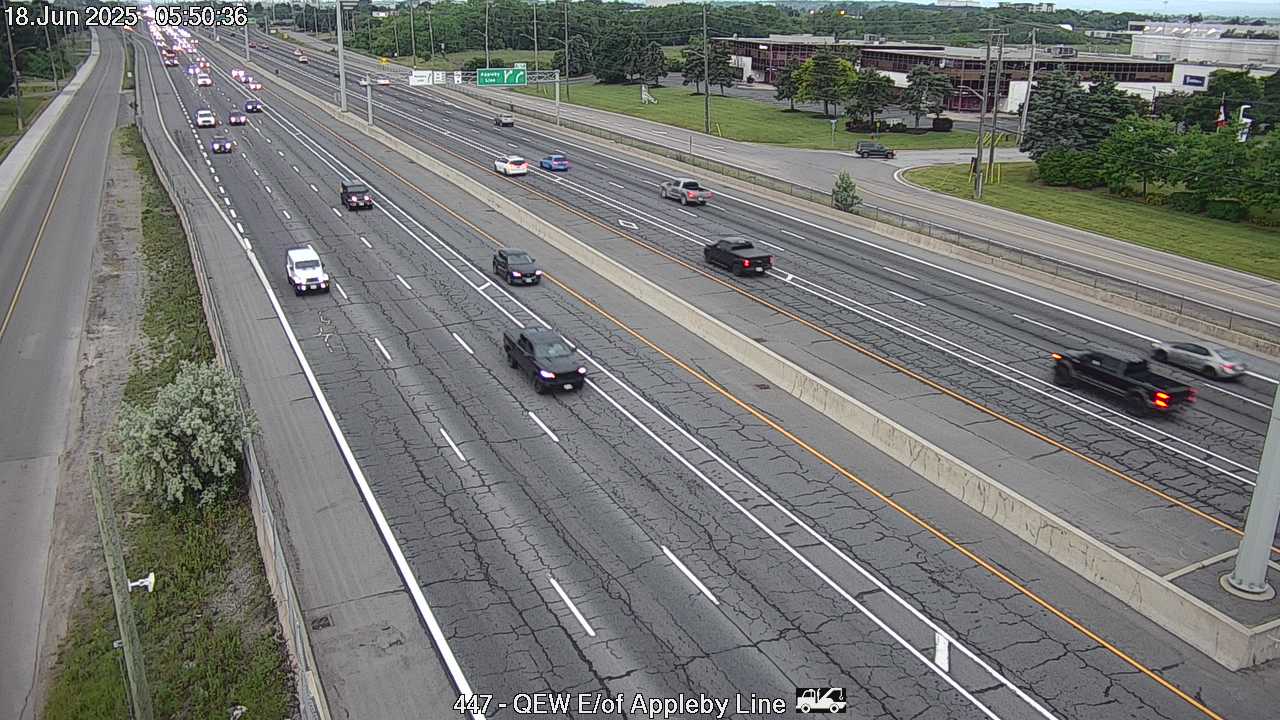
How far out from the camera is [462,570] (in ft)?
69.3

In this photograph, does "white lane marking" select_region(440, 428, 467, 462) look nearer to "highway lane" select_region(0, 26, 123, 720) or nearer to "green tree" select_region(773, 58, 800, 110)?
"highway lane" select_region(0, 26, 123, 720)

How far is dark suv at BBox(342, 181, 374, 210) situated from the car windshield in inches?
1145

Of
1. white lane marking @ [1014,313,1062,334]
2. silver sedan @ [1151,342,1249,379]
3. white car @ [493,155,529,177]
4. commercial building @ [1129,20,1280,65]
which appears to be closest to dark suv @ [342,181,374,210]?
white car @ [493,155,529,177]

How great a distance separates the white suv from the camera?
132ft

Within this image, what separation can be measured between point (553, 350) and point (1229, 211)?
52901 mm

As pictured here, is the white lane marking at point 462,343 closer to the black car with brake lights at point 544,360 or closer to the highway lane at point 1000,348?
the black car with brake lights at point 544,360

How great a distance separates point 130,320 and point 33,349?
392cm

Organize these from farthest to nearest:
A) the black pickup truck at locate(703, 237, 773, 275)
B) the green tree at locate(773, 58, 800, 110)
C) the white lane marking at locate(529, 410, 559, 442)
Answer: the green tree at locate(773, 58, 800, 110), the black pickup truck at locate(703, 237, 773, 275), the white lane marking at locate(529, 410, 559, 442)

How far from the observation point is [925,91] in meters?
104

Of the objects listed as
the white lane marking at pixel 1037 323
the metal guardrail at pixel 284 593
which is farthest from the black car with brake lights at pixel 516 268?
the white lane marking at pixel 1037 323

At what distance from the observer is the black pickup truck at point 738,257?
145ft

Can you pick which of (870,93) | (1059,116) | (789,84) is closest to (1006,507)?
(1059,116)

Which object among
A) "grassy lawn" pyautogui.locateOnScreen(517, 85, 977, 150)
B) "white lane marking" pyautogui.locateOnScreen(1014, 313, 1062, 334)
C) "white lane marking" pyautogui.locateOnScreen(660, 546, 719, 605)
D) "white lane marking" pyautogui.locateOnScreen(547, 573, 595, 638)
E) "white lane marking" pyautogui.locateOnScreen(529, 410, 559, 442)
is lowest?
"white lane marking" pyautogui.locateOnScreen(547, 573, 595, 638)

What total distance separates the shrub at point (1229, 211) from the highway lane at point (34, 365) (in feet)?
216
